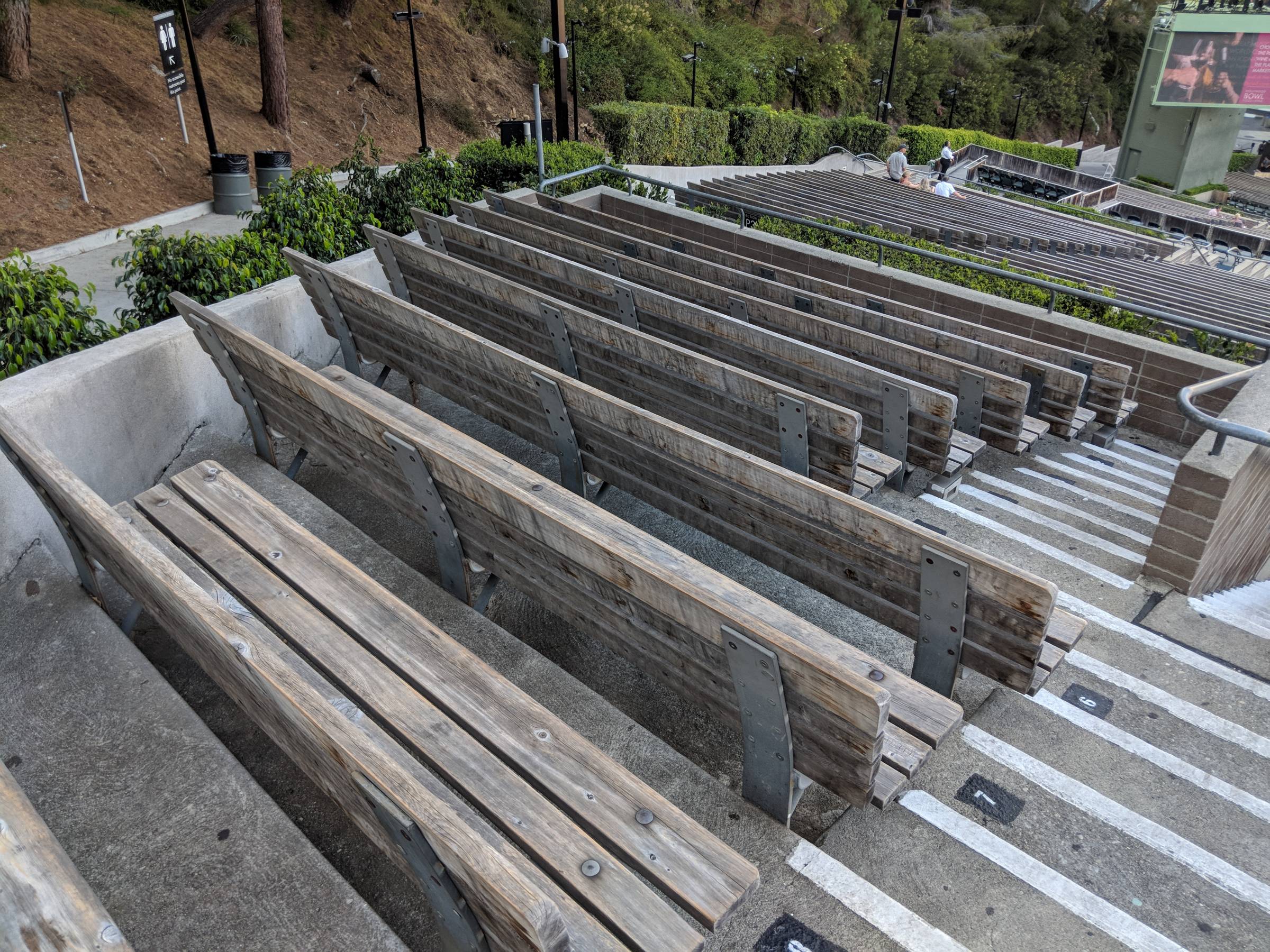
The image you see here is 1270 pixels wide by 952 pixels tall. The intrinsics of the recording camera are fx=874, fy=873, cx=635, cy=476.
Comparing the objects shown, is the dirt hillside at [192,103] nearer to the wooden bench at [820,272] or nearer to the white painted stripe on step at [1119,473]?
the wooden bench at [820,272]

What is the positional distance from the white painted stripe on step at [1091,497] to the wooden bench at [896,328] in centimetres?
33

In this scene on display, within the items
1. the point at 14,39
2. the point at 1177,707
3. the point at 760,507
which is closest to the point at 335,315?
the point at 760,507

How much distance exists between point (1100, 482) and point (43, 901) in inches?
231

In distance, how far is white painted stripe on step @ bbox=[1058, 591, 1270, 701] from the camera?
3.62m

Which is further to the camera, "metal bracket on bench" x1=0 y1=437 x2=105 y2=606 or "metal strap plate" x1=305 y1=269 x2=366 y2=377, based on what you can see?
"metal strap plate" x1=305 y1=269 x2=366 y2=377

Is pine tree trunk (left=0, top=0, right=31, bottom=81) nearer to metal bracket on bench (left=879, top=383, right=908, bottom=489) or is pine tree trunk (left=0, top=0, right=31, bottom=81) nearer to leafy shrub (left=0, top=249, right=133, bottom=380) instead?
leafy shrub (left=0, top=249, right=133, bottom=380)

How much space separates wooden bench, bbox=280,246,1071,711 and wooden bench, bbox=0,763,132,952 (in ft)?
6.26

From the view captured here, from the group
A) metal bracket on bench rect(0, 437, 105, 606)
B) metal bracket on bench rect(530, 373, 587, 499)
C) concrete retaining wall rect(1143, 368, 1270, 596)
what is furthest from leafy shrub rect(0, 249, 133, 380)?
concrete retaining wall rect(1143, 368, 1270, 596)

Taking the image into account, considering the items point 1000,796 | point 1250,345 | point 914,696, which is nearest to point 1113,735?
point 1000,796

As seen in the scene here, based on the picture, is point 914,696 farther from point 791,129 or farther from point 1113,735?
point 791,129

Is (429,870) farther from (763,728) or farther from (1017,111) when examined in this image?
(1017,111)

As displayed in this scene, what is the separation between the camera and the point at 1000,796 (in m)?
2.91

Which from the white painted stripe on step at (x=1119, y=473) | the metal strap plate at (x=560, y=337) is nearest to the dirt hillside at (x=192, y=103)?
the metal strap plate at (x=560, y=337)

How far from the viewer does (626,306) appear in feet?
17.8
